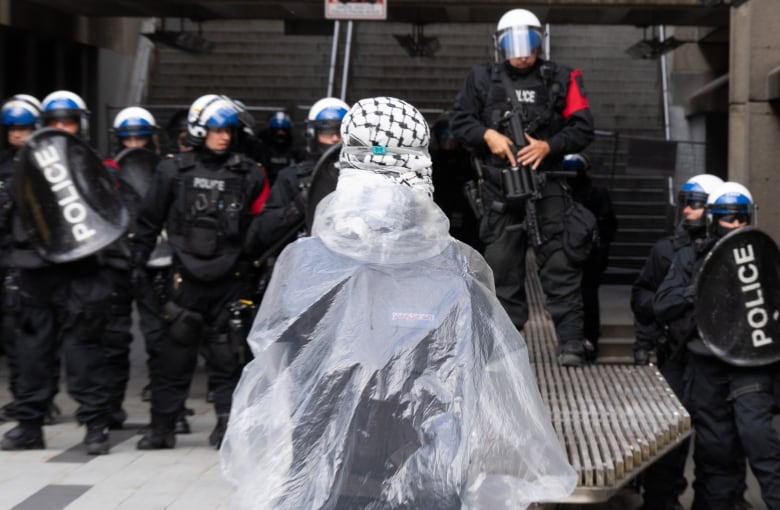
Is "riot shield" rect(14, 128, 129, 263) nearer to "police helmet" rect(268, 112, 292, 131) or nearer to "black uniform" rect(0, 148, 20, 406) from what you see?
"black uniform" rect(0, 148, 20, 406)

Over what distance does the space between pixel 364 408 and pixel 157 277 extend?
486cm

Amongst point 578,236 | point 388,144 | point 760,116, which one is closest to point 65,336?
point 578,236

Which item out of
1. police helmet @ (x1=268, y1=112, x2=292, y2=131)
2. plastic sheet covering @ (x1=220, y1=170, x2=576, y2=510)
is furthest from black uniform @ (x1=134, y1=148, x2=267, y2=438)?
police helmet @ (x1=268, y1=112, x2=292, y2=131)

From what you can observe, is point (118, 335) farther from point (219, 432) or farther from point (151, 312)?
point (219, 432)

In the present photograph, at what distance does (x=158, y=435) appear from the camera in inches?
285

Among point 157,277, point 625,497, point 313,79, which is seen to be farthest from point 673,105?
point 157,277

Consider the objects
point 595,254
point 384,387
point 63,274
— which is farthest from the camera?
point 595,254

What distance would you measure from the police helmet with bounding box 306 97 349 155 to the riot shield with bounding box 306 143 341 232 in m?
0.32

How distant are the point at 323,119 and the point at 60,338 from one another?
6.13 ft

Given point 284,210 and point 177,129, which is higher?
point 177,129

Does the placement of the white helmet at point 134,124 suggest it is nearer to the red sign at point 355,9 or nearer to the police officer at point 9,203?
the police officer at point 9,203

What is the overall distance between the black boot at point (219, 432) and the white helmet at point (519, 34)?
8.01ft

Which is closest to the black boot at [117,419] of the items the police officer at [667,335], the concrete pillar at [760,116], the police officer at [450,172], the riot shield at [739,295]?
the police officer at [667,335]

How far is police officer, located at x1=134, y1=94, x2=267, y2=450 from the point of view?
7098 mm
